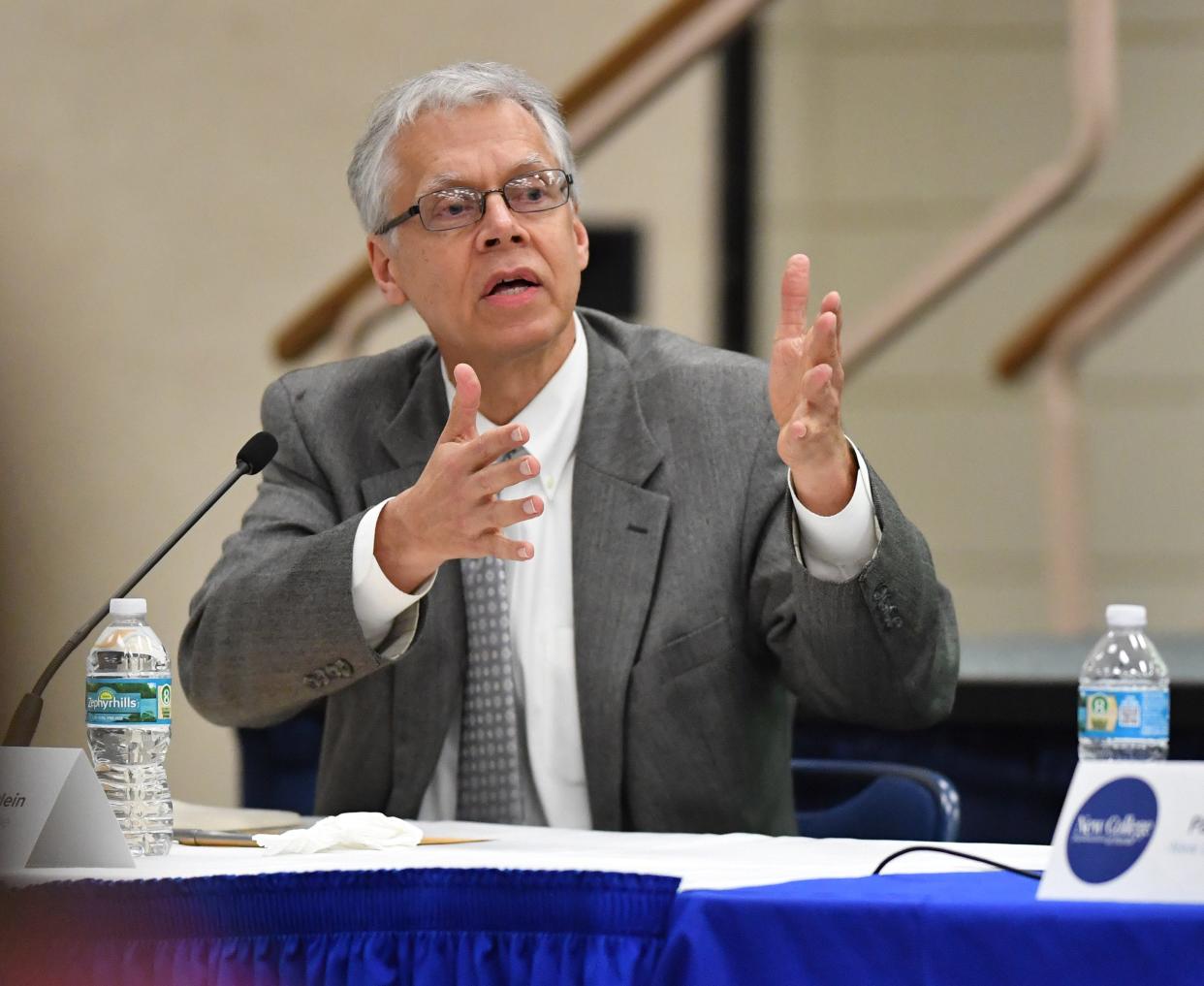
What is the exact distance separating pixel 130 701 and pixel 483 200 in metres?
0.74

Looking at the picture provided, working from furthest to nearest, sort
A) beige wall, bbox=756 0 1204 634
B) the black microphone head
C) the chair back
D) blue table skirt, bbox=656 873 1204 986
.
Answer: beige wall, bbox=756 0 1204 634
the chair back
the black microphone head
blue table skirt, bbox=656 873 1204 986

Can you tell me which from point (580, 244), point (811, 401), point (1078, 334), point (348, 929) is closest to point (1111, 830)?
point (348, 929)

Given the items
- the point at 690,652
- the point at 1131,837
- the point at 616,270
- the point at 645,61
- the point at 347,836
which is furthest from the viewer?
the point at 616,270

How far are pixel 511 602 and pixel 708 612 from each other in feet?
0.76

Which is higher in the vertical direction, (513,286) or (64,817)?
(513,286)

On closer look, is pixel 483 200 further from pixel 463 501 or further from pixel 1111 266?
pixel 1111 266

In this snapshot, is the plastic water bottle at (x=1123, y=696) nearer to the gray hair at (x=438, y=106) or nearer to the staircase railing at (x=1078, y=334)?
the gray hair at (x=438, y=106)

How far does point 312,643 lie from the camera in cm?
180

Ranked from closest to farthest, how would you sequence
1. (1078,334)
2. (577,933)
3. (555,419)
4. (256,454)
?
(577,933) < (256,454) < (555,419) < (1078,334)

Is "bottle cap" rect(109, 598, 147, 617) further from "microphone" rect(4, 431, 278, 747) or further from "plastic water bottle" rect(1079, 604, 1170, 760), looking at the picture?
"plastic water bottle" rect(1079, 604, 1170, 760)

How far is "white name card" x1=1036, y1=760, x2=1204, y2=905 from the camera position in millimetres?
1034

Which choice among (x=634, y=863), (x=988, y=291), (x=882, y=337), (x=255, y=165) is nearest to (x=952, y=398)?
(x=988, y=291)

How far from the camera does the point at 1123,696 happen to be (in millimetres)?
1630

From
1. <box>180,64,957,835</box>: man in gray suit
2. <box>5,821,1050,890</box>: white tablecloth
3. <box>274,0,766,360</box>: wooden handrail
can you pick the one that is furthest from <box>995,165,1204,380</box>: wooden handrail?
<box>5,821,1050,890</box>: white tablecloth
